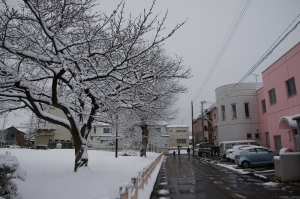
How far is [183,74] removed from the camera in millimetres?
9297

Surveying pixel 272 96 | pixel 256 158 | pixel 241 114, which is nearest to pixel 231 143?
pixel 241 114

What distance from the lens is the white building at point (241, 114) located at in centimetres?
2928

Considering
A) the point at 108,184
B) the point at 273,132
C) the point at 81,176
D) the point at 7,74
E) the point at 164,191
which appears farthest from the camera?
the point at 273,132

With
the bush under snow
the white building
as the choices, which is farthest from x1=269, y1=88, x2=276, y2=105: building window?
the bush under snow

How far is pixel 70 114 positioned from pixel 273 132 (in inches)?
789

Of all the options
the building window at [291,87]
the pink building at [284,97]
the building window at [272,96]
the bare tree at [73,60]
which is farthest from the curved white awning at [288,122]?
the bare tree at [73,60]

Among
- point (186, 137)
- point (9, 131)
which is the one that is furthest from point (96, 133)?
point (186, 137)

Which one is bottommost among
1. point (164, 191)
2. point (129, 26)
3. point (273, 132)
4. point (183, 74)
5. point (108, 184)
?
point (164, 191)

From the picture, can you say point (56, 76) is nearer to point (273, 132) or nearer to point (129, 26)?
point (129, 26)

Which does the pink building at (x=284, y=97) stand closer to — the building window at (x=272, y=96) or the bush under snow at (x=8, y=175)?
the building window at (x=272, y=96)

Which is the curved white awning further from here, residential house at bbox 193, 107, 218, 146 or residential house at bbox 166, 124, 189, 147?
residential house at bbox 166, 124, 189, 147

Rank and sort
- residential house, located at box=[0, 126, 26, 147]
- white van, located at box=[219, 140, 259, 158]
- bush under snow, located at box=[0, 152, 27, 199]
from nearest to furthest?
bush under snow, located at box=[0, 152, 27, 199], white van, located at box=[219, 140, 259, 158], residential house, located at box=[0, 126, 26, 147]

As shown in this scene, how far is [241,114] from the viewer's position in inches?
1184

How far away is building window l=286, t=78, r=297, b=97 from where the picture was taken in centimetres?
1741
